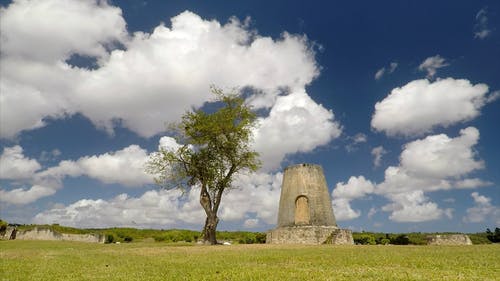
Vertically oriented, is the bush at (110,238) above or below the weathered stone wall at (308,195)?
below

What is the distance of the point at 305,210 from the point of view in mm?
32438

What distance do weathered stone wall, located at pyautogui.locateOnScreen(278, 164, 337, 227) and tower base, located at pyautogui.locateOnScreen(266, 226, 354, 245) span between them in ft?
5.19

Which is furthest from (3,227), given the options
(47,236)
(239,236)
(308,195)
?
(308,195)

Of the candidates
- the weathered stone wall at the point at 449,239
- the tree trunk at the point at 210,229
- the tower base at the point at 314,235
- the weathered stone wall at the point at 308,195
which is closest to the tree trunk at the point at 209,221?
the tree trunk at the point at 210,229

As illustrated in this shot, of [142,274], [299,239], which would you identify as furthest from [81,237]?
[142,274]

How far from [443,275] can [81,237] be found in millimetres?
45639

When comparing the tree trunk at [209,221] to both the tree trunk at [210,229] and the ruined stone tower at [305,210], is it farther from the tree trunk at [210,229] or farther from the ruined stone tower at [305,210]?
the ruined stone tower at [305,210]

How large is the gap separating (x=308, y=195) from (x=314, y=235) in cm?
383

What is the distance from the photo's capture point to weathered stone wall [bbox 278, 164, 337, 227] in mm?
32344

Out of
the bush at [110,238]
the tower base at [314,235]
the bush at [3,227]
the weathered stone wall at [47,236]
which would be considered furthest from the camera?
the bush at [110,238]

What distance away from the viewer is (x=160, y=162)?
107 feet

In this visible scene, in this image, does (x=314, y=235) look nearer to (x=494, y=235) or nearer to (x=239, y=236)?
(x=494, y=235)

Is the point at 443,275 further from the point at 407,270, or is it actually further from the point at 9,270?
the point at 9,270

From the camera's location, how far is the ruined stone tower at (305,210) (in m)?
30.2
